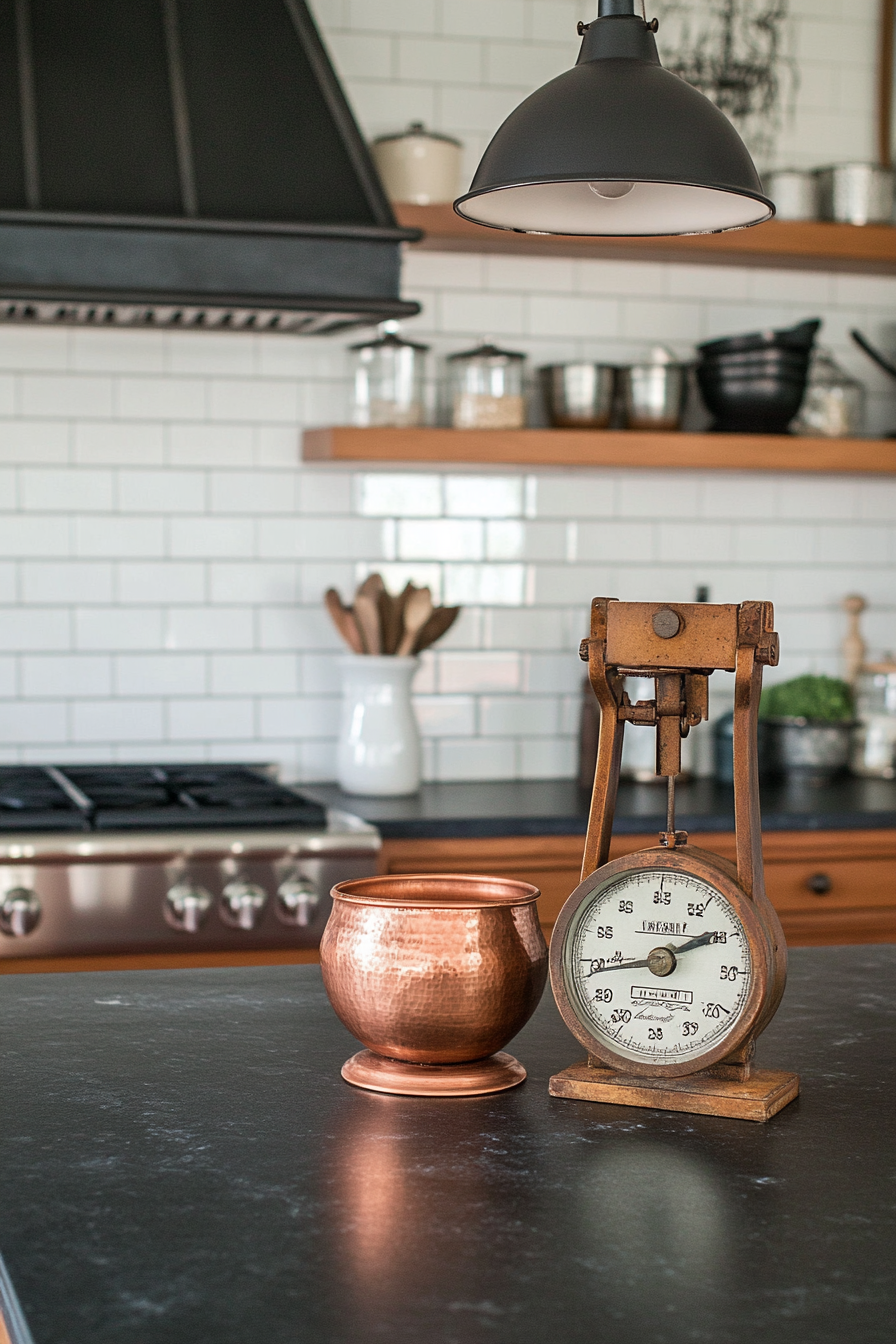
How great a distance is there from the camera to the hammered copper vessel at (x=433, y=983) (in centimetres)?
125

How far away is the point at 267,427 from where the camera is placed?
12.3 feet

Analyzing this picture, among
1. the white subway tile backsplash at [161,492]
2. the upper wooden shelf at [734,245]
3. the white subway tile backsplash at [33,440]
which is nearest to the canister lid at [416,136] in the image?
the upper wooden shelf at [734,245]

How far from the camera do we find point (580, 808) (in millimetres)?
3365

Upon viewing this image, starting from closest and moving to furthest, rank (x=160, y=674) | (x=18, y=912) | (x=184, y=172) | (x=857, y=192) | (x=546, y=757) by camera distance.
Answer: (x=18, y=912)
(x=184, y=172)
(x=160, y=674)
(x=857, y=192)
(x=546, y=757)

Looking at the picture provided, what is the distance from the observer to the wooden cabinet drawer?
326 cm

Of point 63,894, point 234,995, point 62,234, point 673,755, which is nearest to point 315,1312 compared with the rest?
point 673,755

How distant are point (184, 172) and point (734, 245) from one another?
145 cm

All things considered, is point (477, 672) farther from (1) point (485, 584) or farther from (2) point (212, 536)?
(2) point (212, 536)

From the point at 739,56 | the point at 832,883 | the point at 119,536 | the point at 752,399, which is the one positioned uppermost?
the point at 739,56

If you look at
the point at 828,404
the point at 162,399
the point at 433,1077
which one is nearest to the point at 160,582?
the point at 162,399

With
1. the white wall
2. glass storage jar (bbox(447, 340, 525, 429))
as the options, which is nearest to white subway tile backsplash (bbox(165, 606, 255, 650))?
the white wall

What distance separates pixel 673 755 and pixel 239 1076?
48 centimetres

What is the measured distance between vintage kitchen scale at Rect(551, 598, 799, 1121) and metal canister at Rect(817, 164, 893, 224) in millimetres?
2851

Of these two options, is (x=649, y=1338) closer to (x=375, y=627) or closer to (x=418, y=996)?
(x=418, y=996)
